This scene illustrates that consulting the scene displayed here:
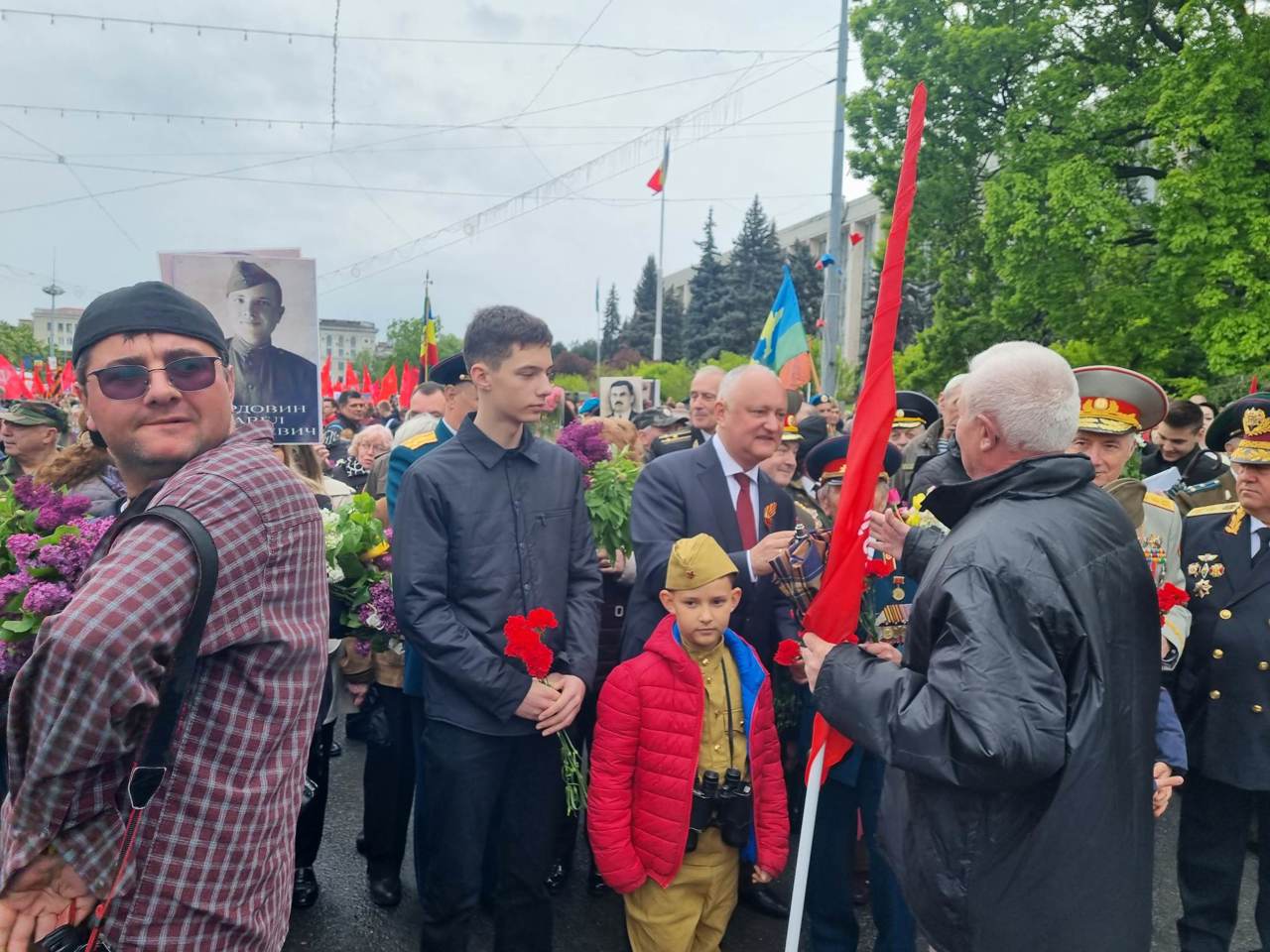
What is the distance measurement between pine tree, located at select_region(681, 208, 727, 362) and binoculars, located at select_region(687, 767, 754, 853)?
55671 millimetres

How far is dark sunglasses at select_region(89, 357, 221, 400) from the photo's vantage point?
1.85 m

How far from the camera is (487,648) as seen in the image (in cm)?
315

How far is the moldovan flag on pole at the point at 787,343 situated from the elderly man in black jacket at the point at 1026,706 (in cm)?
614

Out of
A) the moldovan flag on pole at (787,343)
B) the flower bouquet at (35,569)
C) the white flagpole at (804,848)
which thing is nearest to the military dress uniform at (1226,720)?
the white flagpole at (804,848)

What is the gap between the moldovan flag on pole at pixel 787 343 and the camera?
8695 millimetres

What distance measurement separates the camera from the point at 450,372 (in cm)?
473

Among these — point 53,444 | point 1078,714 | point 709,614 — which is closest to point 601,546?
point 709,614

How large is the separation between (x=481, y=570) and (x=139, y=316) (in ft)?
5.12

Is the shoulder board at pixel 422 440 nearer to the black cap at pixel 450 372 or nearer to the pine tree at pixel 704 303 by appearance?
the black cap at pixel 450 372

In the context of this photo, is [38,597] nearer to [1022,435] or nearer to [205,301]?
[205,301]

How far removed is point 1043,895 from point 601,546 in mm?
2596

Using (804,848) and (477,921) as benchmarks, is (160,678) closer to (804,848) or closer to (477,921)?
(804,848)

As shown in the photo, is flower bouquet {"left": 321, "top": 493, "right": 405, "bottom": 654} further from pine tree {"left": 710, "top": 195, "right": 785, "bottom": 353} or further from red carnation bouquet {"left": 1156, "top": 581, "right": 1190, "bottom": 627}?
pine tree {"left": 710, "top": 195, "right": 785, "bottom": 353}

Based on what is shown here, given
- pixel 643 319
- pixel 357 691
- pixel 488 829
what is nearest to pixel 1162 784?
pixel 488 829
